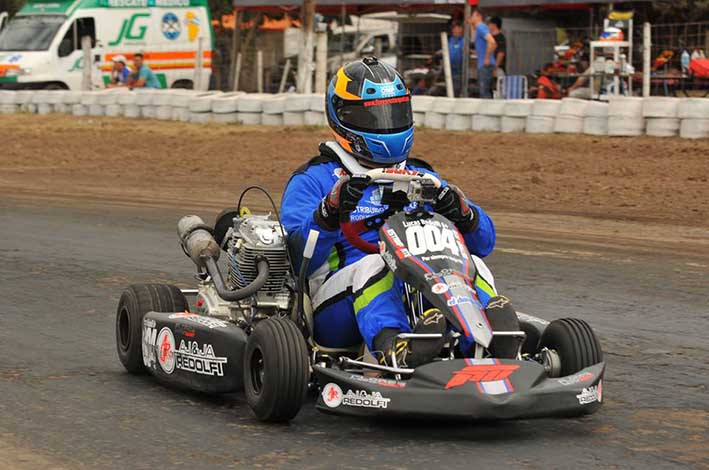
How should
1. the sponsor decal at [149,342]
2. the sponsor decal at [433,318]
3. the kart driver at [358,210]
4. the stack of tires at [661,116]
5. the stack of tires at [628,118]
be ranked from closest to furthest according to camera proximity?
the sponsor decal at [433,318] → the kart driver at [358,210] → the sponsor decal at [149,342] → the stack of tires at [661,116] → the stack of tires at [628,118]

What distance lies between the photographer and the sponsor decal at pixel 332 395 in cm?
455

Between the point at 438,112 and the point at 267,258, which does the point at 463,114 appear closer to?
the point at 438,112

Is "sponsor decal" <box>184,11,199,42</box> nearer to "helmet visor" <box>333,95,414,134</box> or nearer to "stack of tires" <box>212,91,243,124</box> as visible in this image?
"stack of tires" <box>212,91,243,124</box>

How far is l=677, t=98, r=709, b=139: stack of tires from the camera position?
1524 cm

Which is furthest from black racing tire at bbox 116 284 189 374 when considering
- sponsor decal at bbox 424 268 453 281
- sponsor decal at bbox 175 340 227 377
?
sponsor decal at bbox 424 268 453 281

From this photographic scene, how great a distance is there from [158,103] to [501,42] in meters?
5.60

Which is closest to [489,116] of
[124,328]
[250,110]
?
[250,110]

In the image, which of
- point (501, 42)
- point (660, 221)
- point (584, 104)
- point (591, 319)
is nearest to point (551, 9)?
point (501, 42)

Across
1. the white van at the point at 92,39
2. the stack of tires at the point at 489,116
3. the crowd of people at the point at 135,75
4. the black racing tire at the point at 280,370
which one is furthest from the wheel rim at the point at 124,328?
the white van at the point at 92,39

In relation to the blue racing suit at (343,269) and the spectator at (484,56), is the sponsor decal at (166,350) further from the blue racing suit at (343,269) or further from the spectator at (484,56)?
the spectator at (484,56)

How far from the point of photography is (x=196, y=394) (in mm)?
5426

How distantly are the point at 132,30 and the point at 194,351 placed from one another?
21712 mm

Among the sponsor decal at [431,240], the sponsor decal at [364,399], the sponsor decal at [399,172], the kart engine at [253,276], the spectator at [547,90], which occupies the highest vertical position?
the sponsor decal at [399,172]

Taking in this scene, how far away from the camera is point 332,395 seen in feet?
15.0
